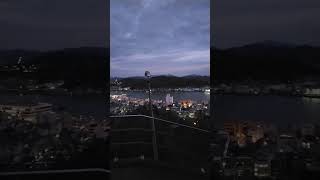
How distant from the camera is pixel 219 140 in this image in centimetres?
406

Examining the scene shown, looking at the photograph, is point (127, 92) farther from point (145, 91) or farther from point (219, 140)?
point (219, 140)

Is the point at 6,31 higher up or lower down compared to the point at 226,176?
higher up

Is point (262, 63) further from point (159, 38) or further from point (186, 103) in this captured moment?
point (159, 38)

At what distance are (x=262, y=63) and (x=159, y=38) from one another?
150 cm

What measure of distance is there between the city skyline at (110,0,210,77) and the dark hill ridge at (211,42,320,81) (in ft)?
1.17

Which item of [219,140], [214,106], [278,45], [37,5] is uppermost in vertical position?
[37,5]

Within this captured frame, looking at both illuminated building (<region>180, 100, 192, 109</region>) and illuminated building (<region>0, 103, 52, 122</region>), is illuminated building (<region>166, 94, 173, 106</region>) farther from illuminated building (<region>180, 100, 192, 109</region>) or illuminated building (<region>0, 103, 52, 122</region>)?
illuminated building (<region>0, 103, 52, 122</region>)

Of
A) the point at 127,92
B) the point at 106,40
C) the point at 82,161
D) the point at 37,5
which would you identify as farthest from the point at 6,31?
the point at 127,92

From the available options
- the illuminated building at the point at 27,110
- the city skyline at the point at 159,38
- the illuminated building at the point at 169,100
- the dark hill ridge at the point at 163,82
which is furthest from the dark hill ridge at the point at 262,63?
the illuminated building at the point at 27,110

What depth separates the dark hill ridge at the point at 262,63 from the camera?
397cm

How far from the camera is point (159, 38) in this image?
536cm

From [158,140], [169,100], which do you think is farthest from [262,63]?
[158,140]

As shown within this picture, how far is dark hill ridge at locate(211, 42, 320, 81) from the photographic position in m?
3.97

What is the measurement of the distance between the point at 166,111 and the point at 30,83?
1682 millimetres
